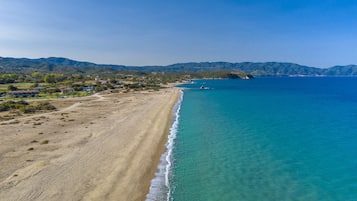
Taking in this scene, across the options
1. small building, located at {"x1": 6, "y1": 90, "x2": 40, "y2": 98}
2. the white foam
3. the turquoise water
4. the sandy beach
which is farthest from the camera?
small building, located at {"x1": 6, "y1": 90, "x2": 40, "y2": 98}

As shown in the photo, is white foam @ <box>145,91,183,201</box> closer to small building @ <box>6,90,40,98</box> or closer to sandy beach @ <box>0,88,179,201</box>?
sandy beach @ <box>0,88,179,201</box>

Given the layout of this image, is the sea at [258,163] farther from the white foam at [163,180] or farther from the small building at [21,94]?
the small building at [21,94]

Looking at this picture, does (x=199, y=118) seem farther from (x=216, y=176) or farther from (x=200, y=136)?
(x=216, y=176)

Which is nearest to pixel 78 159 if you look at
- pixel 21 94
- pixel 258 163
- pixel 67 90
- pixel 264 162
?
pixel 258 163

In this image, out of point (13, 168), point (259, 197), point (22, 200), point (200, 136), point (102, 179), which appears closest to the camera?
point (22, 200)

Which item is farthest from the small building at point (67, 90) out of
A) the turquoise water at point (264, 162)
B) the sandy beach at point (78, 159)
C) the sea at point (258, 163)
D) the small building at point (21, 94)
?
the sea at point (258, 163)

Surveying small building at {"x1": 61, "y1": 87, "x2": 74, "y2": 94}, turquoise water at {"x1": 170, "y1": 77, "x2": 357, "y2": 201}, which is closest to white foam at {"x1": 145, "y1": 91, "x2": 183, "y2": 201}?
turquoise water at {"x1": 170, "y1": 77, "x2": 357, "y2": 201}

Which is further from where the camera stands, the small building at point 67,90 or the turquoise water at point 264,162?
the small building at point 67,90

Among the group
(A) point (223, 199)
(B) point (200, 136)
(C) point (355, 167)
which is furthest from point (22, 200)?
(C) point (355, 167)
